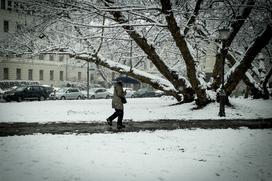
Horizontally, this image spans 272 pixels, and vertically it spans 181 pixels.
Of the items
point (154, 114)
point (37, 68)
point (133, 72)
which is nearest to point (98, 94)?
point (37, 68)

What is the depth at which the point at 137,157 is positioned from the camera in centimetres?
712

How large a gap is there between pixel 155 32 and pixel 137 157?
13.8 m

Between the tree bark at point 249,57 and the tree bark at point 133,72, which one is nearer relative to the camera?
the tree bark at point 249,57

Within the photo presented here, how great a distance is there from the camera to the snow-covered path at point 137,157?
594cm

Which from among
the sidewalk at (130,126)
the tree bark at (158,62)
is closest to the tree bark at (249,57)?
the tree bark at (158,62)

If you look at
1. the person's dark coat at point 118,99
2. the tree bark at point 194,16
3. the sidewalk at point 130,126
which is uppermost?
the tree bark at point 194,16

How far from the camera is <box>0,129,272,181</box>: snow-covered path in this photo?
19.5ft

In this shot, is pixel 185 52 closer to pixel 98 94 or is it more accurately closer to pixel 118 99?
pixel 118 99

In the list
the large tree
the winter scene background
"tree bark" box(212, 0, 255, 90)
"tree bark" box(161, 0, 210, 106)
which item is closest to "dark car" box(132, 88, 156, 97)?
the winter scene background

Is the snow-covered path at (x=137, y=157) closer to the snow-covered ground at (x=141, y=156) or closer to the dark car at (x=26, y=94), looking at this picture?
the snow-covered ground at (x=141, y=156)

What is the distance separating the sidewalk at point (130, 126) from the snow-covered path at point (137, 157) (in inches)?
45.8

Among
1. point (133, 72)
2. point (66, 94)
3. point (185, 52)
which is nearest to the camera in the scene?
point (185, 52)

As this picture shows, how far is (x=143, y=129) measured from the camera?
37.2ft

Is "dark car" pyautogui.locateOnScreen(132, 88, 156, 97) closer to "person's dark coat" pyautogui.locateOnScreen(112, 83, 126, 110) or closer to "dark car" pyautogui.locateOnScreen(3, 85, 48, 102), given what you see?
"dark car" pyautogui.locateOnScreen(3, 85, 48, 102)
